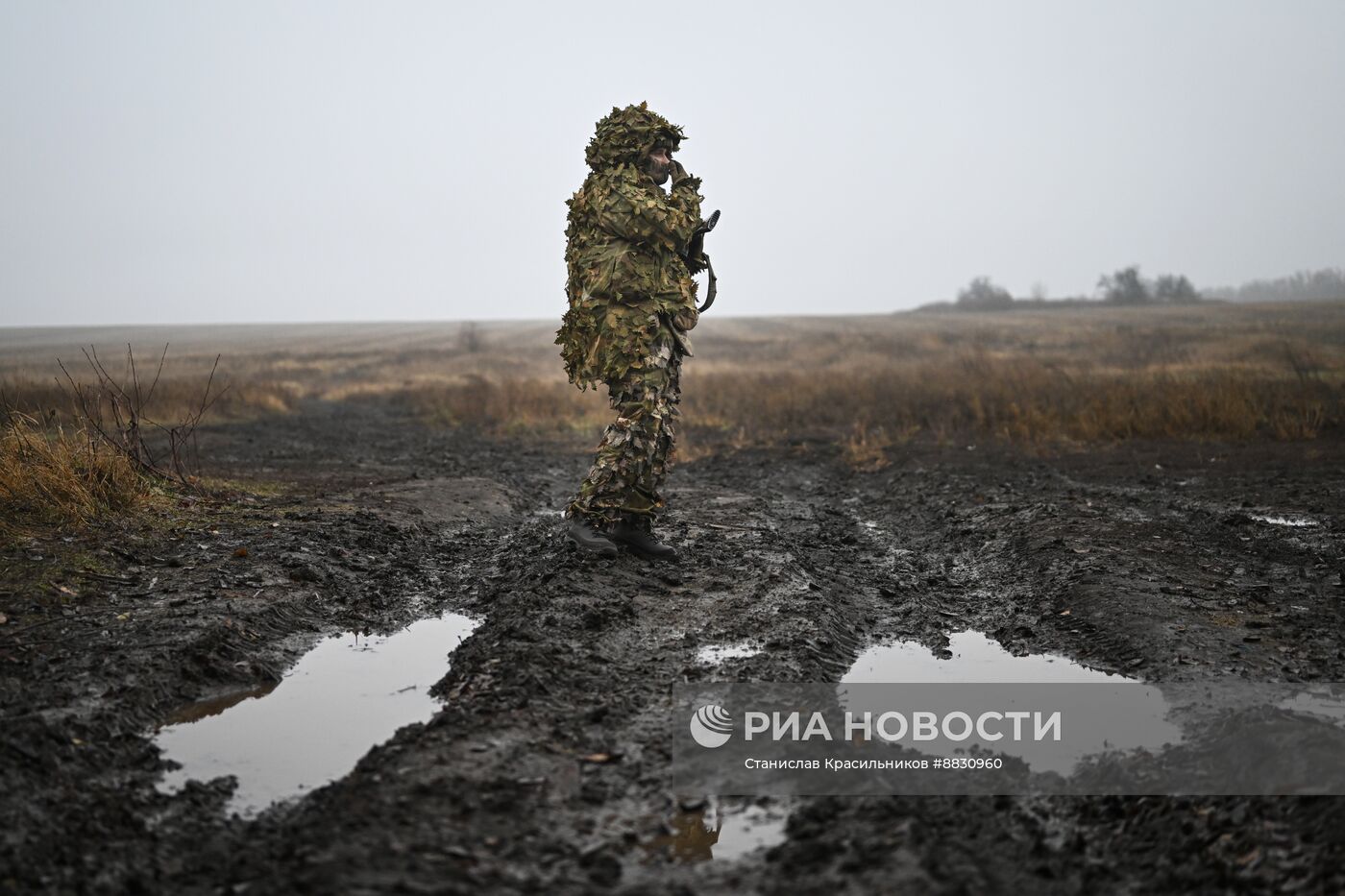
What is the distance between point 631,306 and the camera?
6734 millimetres

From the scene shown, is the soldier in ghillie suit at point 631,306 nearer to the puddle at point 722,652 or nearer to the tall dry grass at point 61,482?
the puddle at point 722,652

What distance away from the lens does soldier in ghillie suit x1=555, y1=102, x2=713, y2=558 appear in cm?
665

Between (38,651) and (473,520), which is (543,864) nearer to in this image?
(38,651)

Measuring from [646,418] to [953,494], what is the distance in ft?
16.4

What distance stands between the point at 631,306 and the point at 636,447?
0.96m

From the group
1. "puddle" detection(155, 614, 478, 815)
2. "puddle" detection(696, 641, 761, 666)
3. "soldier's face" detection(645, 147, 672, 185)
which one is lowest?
"puddle" detection(155, 614, 478, 815)

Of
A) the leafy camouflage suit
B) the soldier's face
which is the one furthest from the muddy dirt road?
the soldier's face

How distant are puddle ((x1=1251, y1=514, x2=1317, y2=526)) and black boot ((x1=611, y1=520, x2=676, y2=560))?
530cm

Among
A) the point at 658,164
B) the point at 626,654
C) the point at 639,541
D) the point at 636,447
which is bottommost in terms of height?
the point at 626,654

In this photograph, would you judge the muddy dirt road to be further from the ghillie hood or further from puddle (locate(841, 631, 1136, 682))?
the ghillie hood

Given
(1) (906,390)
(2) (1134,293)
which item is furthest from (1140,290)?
(1) (906,390)

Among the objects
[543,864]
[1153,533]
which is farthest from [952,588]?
[543,864]

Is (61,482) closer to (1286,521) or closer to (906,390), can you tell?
(1286,521)

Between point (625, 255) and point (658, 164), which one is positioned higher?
point (658, 164)
